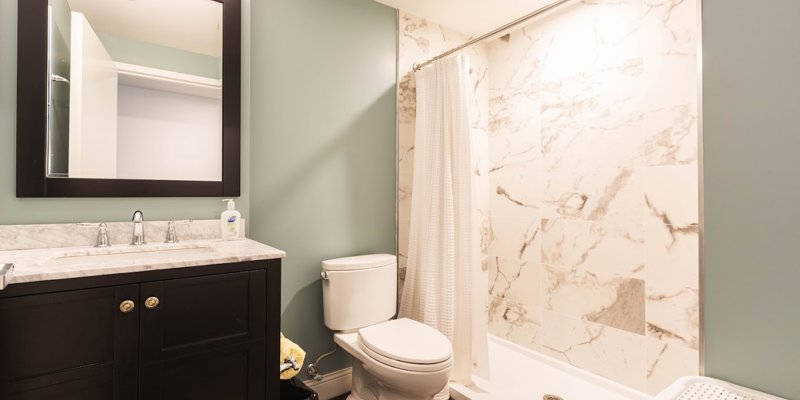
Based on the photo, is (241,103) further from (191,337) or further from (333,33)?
(191,337)

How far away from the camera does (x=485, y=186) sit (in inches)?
107

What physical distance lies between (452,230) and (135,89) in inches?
63.9

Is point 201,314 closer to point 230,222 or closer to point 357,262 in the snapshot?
point 230,222

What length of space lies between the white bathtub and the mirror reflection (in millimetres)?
1763

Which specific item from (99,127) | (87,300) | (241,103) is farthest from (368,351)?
(99,127)

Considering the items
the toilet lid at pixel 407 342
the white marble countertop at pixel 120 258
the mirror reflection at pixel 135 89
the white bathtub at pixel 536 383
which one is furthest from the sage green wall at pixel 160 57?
the white bathtub at pixel 536 383

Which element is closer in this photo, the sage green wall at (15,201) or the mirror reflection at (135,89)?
the sage green wall at (15,201)

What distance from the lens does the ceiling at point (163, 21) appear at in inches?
58.6

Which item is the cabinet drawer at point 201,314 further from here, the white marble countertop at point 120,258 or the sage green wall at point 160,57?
the sage green wall at point 160,57

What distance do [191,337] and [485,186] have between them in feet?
6.95

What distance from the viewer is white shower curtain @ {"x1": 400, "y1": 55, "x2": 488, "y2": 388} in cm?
193

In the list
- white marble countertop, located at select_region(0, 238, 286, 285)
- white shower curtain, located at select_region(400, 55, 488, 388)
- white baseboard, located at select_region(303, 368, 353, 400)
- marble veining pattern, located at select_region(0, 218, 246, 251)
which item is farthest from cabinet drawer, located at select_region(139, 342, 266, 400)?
white shower curtain, located at select_region(400, 55, 488, 388)

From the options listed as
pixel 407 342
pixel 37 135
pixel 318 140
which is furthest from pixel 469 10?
pixel 37 135

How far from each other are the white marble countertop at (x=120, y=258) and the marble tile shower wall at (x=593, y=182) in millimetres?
1177
